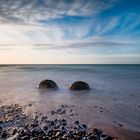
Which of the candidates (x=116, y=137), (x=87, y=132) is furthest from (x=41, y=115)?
(x=116, y=137)

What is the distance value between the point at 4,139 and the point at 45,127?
177 centimetres

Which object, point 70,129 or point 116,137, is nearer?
point 116,137

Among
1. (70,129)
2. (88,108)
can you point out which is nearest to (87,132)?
(70,129)

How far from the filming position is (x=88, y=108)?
11.2 meters

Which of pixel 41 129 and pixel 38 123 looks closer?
pixel 41 129

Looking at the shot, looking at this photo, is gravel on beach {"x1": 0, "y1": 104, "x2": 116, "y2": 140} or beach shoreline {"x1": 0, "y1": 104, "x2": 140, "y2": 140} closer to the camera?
gravel on beach {"x1": 0, "y1": 104, "x2": 116, "y2": 140}

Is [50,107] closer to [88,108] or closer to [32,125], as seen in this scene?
[88,108]

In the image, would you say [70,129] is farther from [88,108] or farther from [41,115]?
[88,108]

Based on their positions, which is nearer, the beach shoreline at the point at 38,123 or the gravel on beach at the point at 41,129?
the gravel on beach at the point at 41,129

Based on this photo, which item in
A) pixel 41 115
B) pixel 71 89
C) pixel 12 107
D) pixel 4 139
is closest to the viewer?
pixel 4 139

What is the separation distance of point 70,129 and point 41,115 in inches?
98.9

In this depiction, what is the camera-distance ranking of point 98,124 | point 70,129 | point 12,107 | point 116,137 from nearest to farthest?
point 116,137, point 70,129, point 98,124, point 12,107

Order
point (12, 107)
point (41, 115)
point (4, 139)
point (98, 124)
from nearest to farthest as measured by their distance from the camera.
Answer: point (4, 139), point (98, 124), point (41, 115), point (12, 107)

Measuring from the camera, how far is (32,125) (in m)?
7.91
